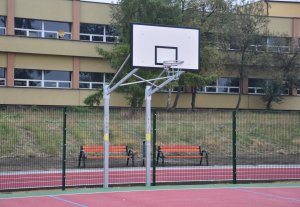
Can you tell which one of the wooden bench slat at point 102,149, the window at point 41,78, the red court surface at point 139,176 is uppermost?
the window at point 41,78

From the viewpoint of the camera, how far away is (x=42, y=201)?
12.9 metres

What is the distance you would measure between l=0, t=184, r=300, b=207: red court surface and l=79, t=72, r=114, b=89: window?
90.2 ft

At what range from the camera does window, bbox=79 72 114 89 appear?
42.6m

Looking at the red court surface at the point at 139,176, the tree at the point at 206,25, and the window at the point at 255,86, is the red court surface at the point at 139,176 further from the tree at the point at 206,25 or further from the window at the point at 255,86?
the window at the point at 255,86

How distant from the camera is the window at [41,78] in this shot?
4044cm

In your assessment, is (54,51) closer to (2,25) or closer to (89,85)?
(89,85)

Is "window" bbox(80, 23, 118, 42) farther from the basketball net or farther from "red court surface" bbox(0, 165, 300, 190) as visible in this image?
the basketball net

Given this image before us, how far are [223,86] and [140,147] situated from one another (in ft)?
68.2

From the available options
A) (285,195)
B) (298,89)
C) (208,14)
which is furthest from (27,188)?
(298,89)

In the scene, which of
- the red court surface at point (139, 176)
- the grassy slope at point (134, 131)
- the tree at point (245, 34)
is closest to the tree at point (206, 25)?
the tree at point (245, 34)

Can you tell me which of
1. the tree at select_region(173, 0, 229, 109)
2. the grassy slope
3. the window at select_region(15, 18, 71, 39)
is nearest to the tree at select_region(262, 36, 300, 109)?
the tree at select_region(173, 0, 229, 109)

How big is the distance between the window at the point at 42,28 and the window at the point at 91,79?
3244 mm

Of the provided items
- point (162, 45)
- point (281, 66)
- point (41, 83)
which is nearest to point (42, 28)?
point (41, 83)

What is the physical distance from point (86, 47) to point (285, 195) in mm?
29391
